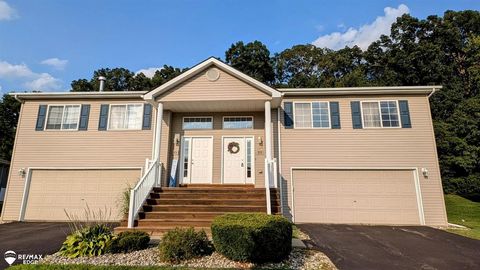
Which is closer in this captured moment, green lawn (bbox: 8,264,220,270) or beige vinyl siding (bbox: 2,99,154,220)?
green lawn (bbox: 8,264,220,270)

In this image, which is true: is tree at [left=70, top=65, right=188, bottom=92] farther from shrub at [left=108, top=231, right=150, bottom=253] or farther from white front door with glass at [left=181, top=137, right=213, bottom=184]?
shrub at [left=108, top=231, right=150, bottom=253]

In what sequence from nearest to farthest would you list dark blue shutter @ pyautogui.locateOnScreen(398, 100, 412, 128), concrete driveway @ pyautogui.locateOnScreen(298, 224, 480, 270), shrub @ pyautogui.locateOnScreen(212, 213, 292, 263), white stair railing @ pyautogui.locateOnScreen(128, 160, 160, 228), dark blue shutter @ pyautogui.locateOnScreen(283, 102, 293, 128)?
1. shrub @ pyautogui.locateOnScreen(212, 213, 292, 263)
2. concrete driveway @ pyautogui.locateOnScreen(298, 224, 480, 270)
3. white stair railing @ pyautogui.locateOnScreen(128, 160, 160, 228)
4. dark blue shutter @ pyautogui.locateOnScreen(398, 100, 412, 128)
5. dark blue shutter @ pyautogui.locateOnScreen(283, 102, 293, 128)

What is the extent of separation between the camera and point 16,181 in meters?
10.1

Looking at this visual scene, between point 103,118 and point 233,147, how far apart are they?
207 inches

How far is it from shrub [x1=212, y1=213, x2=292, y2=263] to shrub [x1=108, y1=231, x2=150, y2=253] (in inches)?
60.4

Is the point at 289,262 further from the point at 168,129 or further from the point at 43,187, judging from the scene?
the point at 43,187

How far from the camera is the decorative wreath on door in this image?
10.1 m

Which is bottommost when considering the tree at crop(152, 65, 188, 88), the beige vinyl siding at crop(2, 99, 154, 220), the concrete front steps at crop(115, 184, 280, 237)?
the concrete front steps at crop(115, 184, 280, 237)

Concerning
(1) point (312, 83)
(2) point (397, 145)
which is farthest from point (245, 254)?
(1) point (312, 83)

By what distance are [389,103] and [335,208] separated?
14.6 ft

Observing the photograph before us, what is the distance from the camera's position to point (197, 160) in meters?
10.0

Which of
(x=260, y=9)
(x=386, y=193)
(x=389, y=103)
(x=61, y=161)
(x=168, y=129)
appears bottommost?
(x=386, y=193)

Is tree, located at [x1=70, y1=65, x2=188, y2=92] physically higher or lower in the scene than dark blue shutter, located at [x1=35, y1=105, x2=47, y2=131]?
higher

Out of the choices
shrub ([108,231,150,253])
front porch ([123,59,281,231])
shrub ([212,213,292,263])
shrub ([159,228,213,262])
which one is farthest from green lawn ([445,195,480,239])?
shrub ([108,231,150,253])
